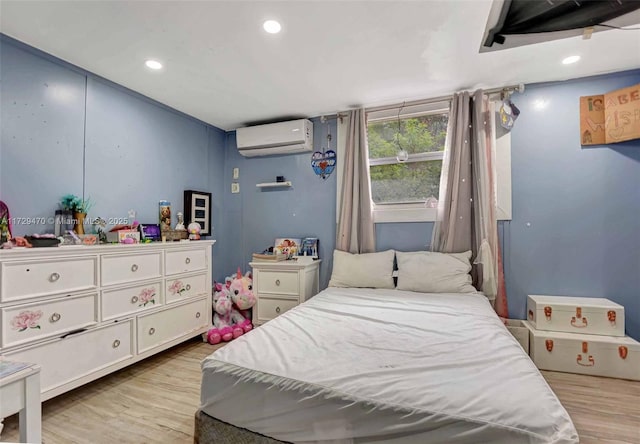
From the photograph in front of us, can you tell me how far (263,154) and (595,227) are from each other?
3224 mm

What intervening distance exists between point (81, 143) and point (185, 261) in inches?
47.6

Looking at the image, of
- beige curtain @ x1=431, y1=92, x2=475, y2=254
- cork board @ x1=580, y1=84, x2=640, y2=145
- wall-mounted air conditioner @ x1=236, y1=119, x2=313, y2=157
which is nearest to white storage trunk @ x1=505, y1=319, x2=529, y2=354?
beige curtain @ x1=431, y1=92, x2=475, y2=254

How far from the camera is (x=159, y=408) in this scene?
6.07 feet

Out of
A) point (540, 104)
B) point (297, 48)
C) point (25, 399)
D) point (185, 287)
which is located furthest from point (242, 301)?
point (540, 104)

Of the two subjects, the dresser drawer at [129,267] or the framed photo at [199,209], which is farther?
the framed photo at [199,209]

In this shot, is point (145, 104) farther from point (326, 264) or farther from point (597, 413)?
point (597, 413)

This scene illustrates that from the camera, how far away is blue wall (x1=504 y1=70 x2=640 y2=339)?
242cm

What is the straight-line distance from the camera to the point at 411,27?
6.07ft

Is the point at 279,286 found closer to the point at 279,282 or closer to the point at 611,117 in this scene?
the point at 279,282

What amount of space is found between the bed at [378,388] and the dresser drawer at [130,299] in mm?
1199

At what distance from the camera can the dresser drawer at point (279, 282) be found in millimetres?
2973

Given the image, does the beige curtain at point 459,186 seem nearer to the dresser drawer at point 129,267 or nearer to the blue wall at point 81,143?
the dresser drawer at point 129,267

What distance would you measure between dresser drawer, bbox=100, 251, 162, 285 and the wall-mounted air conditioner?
156 centimetres

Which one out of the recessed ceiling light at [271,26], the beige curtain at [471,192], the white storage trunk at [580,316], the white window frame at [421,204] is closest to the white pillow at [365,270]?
the white window frame at [421,204]
